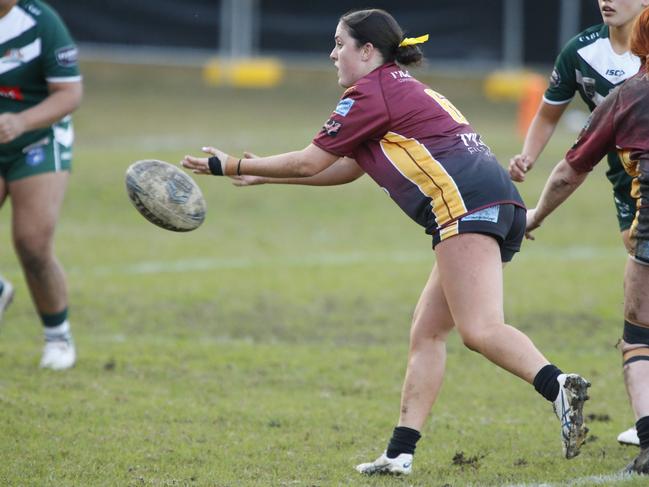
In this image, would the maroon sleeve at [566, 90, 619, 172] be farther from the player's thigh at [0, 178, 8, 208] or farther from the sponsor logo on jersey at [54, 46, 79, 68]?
the player's thigh at [0, 178, 8, 208]

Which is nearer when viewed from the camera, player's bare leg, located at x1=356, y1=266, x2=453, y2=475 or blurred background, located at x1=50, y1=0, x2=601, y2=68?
player's bare leg, located at x1=356, y1=266, x2=453, y2=475

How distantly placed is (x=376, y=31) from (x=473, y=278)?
119cm

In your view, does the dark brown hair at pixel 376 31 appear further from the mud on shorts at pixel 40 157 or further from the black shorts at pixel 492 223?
the mud on shorts at pixel 40 157

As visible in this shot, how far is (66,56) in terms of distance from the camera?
22.2ft

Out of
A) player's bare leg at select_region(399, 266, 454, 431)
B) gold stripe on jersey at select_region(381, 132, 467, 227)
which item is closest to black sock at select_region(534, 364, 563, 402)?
player's bare leg at select_region(399, 266, 454, 431)

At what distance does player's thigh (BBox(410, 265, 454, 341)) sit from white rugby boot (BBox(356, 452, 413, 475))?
1.84 feet

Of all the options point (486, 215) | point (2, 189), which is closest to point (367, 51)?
point (486, 215)

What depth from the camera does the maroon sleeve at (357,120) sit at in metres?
4.85

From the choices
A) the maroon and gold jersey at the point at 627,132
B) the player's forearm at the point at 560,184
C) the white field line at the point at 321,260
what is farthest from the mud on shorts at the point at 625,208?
the white field line at the point at 321,260

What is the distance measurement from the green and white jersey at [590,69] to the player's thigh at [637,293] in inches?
44.6

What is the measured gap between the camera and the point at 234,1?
25078 mm

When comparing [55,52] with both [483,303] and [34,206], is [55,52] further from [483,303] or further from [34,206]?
[483,303]

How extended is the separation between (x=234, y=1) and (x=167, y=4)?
1.51 m

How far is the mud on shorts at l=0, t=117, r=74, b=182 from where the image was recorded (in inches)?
269
